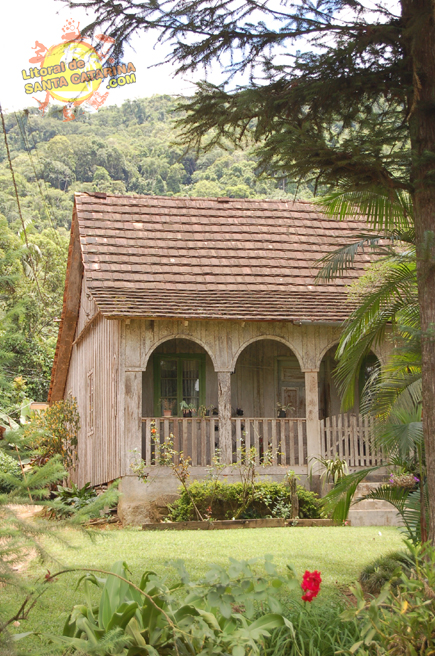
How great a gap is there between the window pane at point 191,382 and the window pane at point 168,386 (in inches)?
9.4

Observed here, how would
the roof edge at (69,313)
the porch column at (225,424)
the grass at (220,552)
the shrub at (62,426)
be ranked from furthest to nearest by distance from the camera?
the shrub at (62,426) → the roof edge at (69,313) → the porch column at (225,424) → the grass at (220,552)

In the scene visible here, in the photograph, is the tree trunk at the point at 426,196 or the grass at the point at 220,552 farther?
the grass at the point at 220,552

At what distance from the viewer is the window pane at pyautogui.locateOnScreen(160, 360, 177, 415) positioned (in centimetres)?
1714

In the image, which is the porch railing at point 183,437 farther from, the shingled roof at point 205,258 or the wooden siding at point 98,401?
the shingled roof at point 205,258

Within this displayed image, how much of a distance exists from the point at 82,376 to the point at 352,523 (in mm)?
8917

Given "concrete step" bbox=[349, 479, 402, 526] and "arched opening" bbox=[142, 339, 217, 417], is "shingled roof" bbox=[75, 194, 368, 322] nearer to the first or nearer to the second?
"arched opening" bbox=[142, 339, 217, 417]

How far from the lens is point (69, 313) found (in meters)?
20.5

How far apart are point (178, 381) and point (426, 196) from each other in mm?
10723

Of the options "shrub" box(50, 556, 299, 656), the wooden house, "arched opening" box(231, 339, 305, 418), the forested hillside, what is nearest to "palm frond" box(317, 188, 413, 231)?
"shrub" box(50, 556, 299, 656)

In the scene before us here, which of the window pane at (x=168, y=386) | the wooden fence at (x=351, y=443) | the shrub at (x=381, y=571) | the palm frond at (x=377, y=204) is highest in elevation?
the palm frond at (x=377, y=204)

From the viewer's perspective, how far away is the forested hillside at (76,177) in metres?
32.8

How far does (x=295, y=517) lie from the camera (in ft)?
43.9

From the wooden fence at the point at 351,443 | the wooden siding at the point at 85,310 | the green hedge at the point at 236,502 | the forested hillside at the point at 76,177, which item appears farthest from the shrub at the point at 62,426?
the wooden fence at the point at 351,443

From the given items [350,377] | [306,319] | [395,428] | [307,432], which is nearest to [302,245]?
[306,319]
